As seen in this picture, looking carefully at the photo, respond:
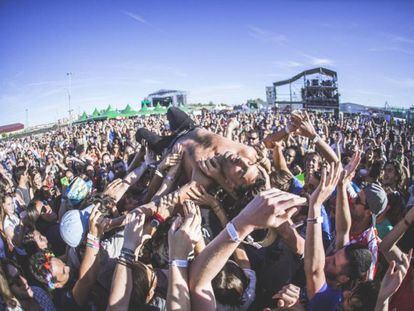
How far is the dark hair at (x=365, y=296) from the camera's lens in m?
1.58

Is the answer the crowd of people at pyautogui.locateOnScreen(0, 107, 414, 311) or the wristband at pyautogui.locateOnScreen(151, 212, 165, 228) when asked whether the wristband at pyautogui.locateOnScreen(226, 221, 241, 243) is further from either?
the wristband at pyautogui.locateOnScreen(151, 212, 165, 228)

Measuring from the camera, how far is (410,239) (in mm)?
2580

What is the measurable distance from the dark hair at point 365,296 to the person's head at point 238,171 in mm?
1094

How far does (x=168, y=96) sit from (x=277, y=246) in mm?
58670

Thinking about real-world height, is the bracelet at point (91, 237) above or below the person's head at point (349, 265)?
above

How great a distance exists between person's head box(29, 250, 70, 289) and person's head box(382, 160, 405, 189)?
15.8 ft

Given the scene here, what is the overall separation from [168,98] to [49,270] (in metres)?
58.3

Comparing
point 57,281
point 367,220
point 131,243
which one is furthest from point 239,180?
point 57,281

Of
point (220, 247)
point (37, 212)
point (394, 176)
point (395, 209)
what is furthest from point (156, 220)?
point (394, 176)

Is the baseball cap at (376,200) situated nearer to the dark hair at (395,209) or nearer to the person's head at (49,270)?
the dark hair at (395,209)

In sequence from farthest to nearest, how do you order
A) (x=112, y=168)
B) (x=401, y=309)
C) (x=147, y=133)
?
1. (x=112, y=168)
2. (x=147, y=133)
3. (x=401, y=309)

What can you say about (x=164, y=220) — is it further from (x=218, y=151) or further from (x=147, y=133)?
(x=147, y=133)

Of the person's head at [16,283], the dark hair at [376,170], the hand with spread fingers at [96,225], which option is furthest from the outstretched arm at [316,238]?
the dark hair at [376,170]

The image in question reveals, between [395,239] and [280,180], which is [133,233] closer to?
[395,239]
